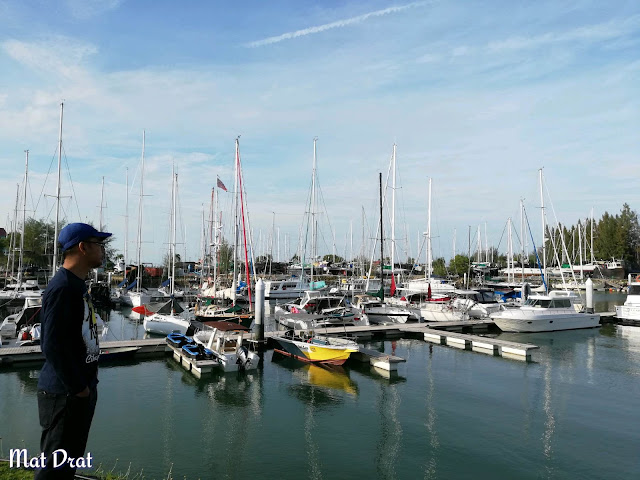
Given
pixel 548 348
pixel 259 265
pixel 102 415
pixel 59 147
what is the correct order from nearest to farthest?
pixel 102 415 < pixel 548 348 < pixel 59 147 < pixel 259 265

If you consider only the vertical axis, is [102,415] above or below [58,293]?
below

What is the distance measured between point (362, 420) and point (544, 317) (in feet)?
73.6

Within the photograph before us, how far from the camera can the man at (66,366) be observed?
361 cm

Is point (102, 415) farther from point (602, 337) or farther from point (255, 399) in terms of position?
point (602, 337)

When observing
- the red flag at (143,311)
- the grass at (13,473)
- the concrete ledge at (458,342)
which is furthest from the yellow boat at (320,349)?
the red flag at (143,311)

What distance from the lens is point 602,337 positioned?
102 ft

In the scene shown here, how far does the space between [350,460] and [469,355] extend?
15187mm

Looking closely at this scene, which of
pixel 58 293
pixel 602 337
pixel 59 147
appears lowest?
pixel 602 337

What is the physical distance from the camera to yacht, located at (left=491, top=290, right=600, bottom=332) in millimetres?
31859

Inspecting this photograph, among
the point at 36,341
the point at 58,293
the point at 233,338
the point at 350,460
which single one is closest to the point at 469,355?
the point at 233,338

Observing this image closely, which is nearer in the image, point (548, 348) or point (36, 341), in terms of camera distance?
point (36, 341)

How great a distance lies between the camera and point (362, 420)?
14422 mm

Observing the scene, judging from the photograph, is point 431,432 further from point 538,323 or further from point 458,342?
point 538,323

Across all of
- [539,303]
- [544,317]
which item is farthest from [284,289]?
[544,317]
